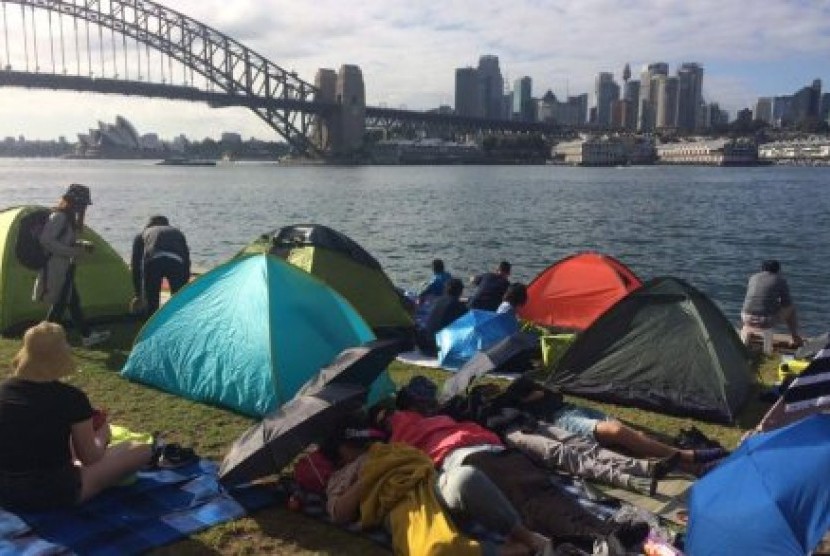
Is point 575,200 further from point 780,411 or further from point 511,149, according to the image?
point 511,149

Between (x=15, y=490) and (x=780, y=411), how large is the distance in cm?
464

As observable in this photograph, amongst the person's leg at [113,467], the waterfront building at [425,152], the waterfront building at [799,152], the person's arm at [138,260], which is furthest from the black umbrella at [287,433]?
the waterfront building at [799,152]

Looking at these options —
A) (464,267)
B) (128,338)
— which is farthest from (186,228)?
(128,338)

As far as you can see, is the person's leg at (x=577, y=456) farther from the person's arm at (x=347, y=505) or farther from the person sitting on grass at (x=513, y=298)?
the person sitting on grass at (x=513, y=298)

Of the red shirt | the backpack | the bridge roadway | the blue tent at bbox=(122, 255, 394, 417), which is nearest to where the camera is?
the red shirt

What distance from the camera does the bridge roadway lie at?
255 feet

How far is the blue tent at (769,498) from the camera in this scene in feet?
11.8

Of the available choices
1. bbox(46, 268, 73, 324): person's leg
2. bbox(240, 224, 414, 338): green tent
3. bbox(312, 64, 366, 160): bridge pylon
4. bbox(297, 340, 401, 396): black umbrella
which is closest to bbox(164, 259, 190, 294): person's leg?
bbox(240, 224, 414, 338): green tent

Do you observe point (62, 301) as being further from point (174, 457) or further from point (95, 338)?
point (174, 457)

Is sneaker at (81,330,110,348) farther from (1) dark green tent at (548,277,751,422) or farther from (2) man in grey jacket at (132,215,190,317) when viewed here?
(1) dark green tent at (548,277,751,422)

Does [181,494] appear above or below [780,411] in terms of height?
below

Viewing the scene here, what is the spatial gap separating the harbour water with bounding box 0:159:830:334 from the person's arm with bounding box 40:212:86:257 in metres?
13.2

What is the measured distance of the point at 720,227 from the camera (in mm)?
37500

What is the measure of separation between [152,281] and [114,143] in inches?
7582
